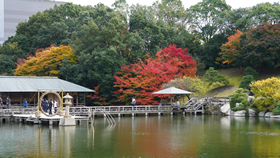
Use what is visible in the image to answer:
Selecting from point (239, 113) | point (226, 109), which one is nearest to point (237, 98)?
point (239, 113)

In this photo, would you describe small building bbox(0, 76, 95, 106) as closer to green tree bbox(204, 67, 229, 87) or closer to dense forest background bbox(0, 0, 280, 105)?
dense forest background bbox(0, 0, 280, 105)

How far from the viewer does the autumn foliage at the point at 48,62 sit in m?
42.4

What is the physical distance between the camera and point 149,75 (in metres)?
37.2

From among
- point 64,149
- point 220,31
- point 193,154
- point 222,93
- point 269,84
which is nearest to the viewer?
point 193,154

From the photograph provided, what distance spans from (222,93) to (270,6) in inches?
613

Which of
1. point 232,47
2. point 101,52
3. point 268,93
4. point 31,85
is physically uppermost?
point 232,47

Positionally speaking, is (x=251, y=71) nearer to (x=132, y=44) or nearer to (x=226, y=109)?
(x=226, y=109)

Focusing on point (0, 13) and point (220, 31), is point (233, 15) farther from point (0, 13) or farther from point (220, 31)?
point (0, 13)

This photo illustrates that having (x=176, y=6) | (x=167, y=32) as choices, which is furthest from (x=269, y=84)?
(x=176, y=6)

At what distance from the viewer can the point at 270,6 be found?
47.0 m

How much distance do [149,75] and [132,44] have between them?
5122mm

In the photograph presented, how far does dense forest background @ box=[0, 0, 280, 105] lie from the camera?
39188mm

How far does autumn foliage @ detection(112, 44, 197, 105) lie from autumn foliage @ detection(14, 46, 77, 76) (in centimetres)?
819

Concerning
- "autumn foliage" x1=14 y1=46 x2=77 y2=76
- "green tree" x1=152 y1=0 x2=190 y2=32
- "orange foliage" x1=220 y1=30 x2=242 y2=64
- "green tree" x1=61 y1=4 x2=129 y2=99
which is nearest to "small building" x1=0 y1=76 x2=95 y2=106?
"green tree" x1=61 y1=4 x2=129 y2=99
